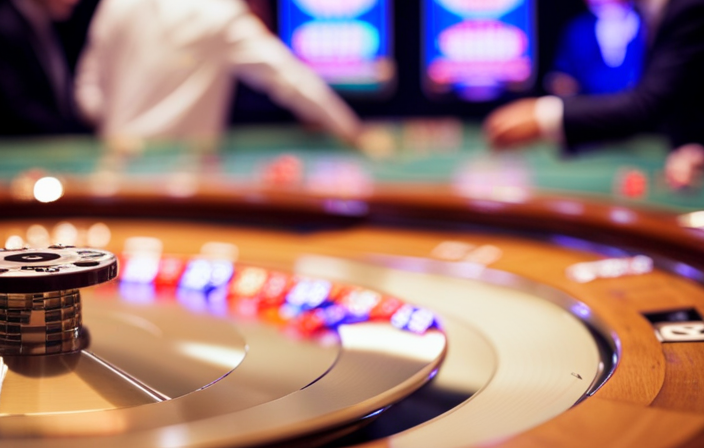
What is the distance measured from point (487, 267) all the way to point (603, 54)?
736cm

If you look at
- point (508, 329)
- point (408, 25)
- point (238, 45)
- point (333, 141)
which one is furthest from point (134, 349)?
point (408, 25)

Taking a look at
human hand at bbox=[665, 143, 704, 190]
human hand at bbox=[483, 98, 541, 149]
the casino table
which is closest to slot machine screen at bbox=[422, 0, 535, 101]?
the casino table

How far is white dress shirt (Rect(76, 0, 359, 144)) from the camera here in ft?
12.4

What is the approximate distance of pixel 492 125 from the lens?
2355mm

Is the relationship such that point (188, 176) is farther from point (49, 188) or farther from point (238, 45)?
point (238, 45)

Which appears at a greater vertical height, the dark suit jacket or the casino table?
the dark suit jacket

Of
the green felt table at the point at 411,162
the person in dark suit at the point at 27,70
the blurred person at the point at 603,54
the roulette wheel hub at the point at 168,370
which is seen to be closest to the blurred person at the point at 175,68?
the green felt table at the point at 411,162

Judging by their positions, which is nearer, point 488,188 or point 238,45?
point 488,188

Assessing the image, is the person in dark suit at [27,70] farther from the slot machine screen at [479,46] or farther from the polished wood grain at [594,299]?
the slot machine screen at [479,46]

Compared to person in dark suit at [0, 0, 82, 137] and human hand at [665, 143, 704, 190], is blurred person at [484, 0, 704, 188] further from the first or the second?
person in dark suit at [0, 0, 82, 137]

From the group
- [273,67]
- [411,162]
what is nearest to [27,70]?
[273,67]

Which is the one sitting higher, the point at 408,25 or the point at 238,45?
the point at 408,25

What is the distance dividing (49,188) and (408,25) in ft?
30.0

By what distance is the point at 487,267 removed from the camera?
1.34 meters
